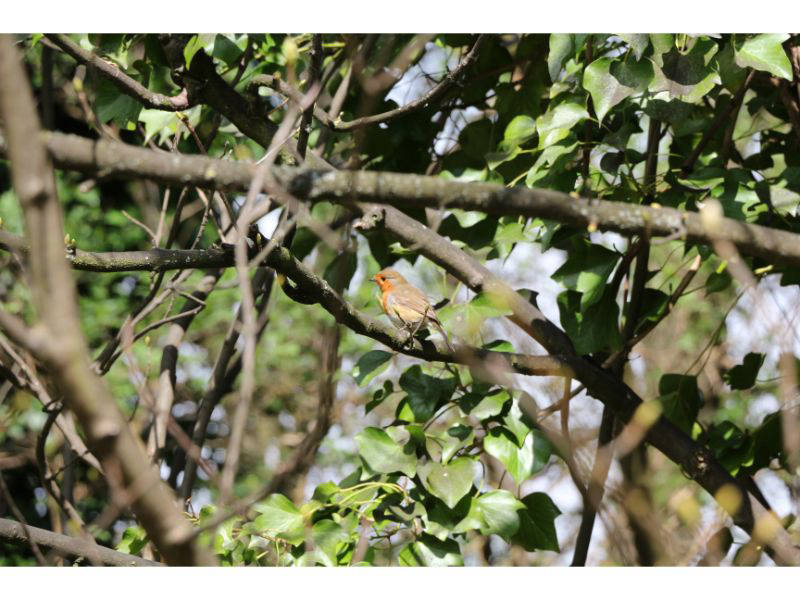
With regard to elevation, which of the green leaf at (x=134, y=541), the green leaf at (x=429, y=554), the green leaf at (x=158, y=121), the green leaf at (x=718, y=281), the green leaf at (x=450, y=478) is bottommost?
the green leaf at (x=429, y=554)

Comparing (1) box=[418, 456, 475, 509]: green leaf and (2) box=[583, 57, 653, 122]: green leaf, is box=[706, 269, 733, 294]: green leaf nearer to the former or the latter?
(2) box=[583, 57, 653, 122]: green leaf

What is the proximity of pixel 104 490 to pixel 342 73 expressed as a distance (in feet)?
9.64

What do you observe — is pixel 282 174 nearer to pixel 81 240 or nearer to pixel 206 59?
pixel 206 59

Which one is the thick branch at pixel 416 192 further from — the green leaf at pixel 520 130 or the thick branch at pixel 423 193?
the green leaf at pixel 520 130

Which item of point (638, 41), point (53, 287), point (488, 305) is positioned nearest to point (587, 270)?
point (488, 305)

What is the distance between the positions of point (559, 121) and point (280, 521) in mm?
1456

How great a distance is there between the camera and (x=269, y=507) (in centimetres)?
270

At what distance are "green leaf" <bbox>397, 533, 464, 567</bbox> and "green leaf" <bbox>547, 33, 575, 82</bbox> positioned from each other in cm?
141

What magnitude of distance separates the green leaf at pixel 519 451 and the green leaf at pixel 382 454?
25 cm

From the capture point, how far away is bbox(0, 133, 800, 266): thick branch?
1.46 m

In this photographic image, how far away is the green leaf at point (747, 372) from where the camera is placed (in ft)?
10.8

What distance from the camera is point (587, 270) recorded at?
9.49ft

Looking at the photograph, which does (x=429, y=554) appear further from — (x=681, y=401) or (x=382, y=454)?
(x=681, y=401)

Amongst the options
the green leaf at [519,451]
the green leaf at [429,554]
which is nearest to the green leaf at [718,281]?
the green leaf at [519,451]
